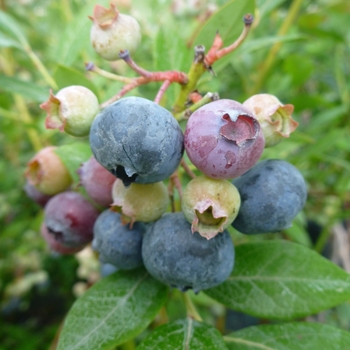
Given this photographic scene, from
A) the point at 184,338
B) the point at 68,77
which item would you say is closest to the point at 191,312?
the point at 184,338

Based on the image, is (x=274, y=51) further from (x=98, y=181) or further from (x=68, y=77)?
(x=98, y=181)

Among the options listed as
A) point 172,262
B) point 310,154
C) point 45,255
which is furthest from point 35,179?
point 45,255

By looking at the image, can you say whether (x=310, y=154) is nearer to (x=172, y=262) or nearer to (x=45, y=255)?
(x=172, y=262)

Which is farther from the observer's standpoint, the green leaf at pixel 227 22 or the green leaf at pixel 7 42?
the green leaf at pixel 7 42

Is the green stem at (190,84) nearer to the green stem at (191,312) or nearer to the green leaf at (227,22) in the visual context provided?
the green leaf at (227,22)

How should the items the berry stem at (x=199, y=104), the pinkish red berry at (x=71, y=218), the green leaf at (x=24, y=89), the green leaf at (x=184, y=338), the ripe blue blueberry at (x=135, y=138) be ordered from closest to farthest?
the ripe blue blueberry at (x=135, y=138) → the berry stem at (x=199, y=104) → the green leaf at (x=184, y=338) → the pinkish red berry at (x=71, y=218) → the green leaf at (x=24, y=89)

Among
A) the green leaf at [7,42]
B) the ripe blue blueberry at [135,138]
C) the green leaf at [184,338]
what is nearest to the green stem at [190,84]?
the ripe blue blueberry at [135,138]

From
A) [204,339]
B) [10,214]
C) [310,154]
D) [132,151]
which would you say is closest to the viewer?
[132,151]
